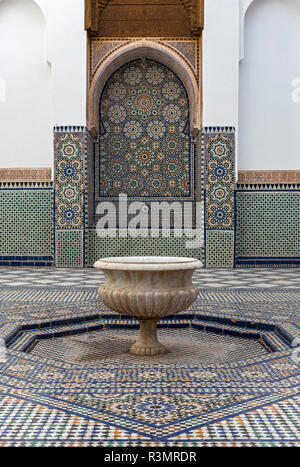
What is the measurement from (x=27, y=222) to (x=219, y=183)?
2102 millimetres

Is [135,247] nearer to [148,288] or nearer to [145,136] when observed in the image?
[145,136]

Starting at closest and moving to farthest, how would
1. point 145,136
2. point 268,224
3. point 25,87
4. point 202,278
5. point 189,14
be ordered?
point 202,278 → point 189,14 → point 268,224 → point 25,87 → point 145,136

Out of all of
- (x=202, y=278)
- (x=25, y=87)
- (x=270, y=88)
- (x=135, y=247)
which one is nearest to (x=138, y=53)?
(x=25, y=87)

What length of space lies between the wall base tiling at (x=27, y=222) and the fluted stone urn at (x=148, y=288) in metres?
3.43

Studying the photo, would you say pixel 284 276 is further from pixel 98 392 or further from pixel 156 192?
pixel 98 392

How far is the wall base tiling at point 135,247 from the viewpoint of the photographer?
543cm

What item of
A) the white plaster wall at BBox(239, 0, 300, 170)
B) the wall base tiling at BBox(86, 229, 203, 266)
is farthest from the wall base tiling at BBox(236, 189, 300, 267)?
the wall base tiling at BBox(86, 229, 203, 266)

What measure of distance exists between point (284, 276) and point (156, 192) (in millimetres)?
1877

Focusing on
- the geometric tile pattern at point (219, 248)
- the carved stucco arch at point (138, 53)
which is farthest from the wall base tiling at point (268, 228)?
the carved stucco arch at point (138, 53)

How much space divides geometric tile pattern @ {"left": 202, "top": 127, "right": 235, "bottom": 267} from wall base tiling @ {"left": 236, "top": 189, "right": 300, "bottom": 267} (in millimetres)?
211

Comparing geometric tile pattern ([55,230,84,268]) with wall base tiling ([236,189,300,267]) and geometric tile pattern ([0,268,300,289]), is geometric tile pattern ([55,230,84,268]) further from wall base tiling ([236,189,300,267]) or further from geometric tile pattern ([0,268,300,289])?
wall base tiling ([236,189,300,267])

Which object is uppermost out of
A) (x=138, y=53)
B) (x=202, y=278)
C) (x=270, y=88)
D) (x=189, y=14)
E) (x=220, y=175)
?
(x=189, y=14)

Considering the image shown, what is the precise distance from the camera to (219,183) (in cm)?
529
